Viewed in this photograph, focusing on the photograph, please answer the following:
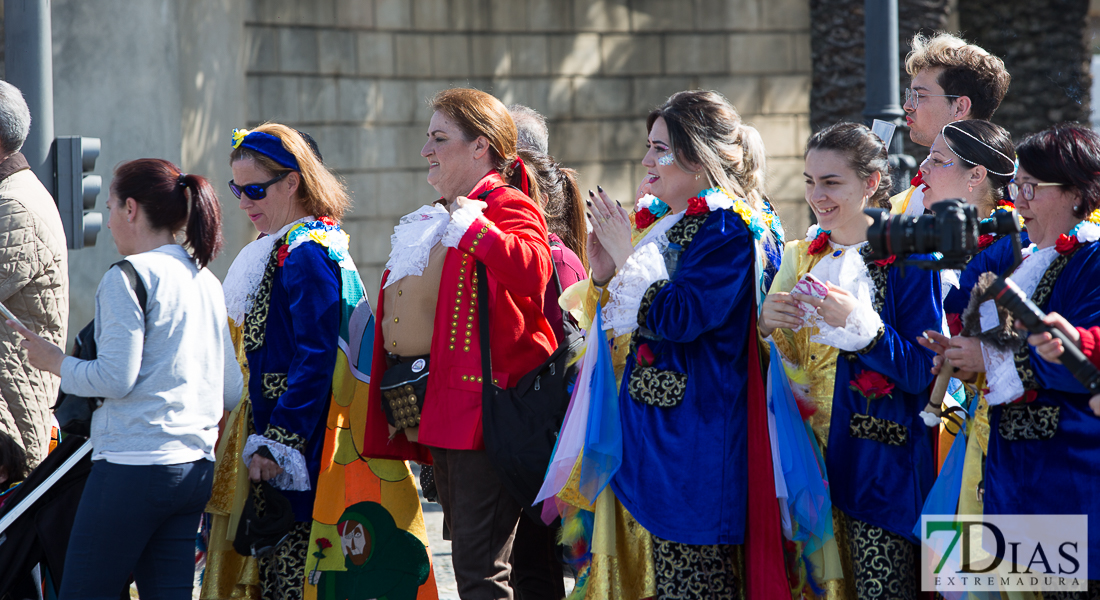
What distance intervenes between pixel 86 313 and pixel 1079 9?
889 cm

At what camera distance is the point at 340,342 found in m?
3.90

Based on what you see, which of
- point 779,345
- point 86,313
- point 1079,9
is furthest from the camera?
point 1079,9

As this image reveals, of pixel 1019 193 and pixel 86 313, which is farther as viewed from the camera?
pixel 86 313

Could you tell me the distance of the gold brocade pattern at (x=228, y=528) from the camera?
3891mm

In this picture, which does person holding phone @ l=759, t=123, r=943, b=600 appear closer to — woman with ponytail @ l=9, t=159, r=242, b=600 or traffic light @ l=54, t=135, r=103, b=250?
woman with ponytail @ l=9, t=159, r=242, b=600

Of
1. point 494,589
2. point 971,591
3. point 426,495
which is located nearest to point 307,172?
point 426,495

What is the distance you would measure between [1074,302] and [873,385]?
0.58 m

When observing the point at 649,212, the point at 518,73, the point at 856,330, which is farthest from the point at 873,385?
the point at 518,73

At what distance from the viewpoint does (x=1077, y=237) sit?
9.81ft

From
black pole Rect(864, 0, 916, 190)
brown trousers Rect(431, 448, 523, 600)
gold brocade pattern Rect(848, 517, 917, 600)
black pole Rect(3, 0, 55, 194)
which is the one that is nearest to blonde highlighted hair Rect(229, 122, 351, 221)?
brown trousers Rect(431, 448, 523, 600)

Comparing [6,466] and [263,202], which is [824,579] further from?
[6,466]

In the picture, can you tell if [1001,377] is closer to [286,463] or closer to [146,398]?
[286,463]

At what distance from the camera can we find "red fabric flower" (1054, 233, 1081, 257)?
299 centimetres

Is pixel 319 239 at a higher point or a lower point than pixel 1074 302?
higher
